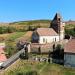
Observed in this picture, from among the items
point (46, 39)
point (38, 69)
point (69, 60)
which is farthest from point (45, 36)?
point (38, 69)

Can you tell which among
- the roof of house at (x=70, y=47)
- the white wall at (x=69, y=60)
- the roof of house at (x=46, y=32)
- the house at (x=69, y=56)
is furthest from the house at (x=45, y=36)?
the white wall at (x=69, y=60)

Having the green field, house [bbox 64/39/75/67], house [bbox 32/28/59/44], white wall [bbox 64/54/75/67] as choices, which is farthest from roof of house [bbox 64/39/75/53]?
house [bbox 32/28/59/44]

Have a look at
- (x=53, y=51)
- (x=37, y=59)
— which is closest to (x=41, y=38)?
(x=53, y=51)

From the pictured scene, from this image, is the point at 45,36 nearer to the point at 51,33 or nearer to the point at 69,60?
the point at 51,33

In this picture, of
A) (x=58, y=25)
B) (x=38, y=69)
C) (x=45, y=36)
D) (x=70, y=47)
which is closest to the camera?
(x=38, y=69)

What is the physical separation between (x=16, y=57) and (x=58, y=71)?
11.9 metres

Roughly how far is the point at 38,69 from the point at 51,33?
19768 mm

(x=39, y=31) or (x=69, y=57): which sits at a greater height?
(x=39, y=31)

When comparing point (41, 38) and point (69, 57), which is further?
point (41, 38)

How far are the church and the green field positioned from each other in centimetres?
1384

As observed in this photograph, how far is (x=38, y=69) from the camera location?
61188 millimetres

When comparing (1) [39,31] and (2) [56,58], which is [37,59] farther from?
(1) [39,31]

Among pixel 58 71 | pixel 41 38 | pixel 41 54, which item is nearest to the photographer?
pixel 58 71

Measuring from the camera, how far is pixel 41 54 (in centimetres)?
7075
